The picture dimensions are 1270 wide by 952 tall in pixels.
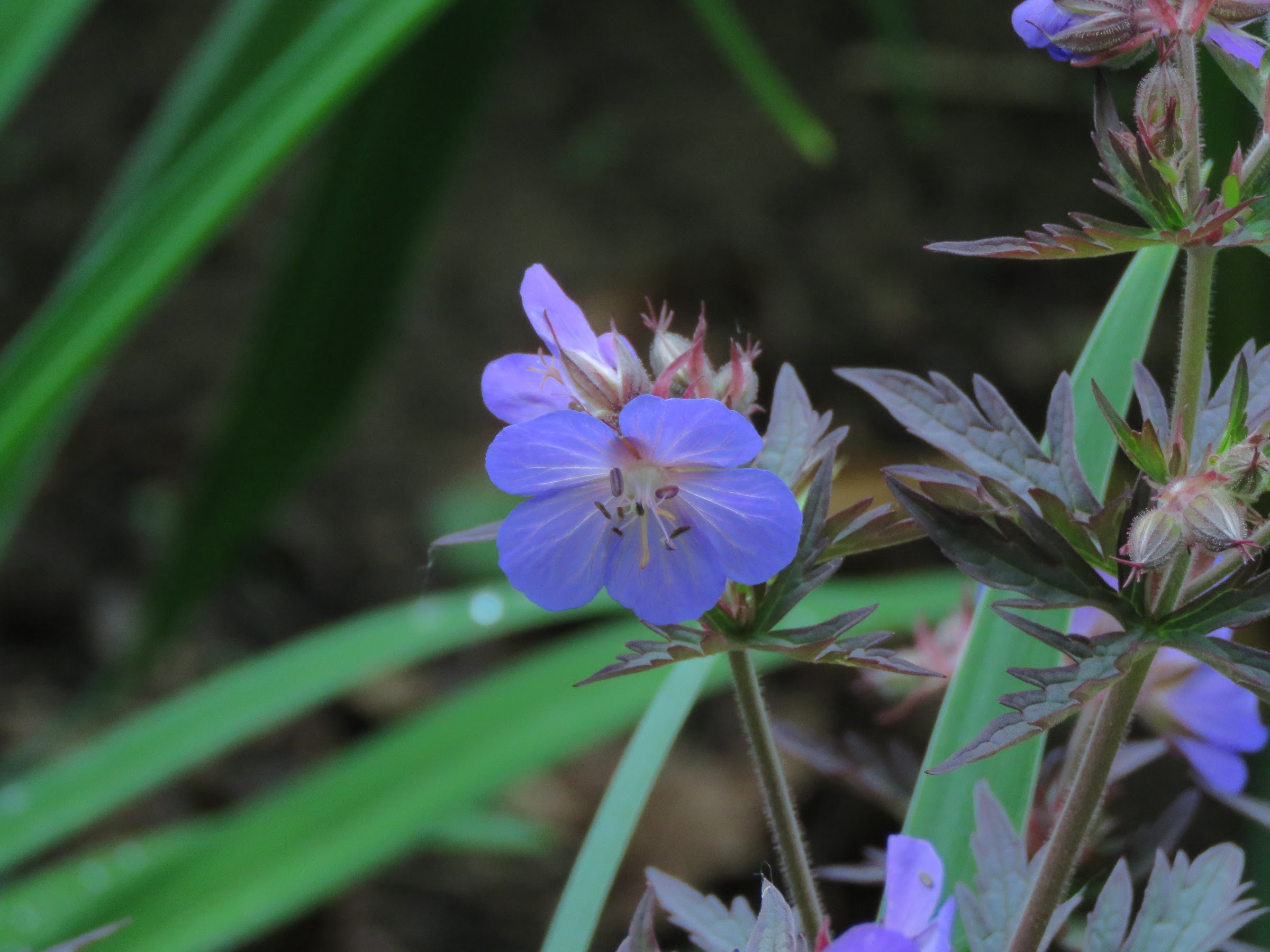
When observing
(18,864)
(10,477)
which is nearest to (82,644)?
(18,864)

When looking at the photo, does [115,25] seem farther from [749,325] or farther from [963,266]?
[963,266]

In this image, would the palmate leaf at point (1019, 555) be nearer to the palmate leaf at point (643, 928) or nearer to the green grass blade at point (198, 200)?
the palmate leaf at point (643, 928)

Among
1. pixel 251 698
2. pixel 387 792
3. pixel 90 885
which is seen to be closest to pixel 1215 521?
pixel 387 792

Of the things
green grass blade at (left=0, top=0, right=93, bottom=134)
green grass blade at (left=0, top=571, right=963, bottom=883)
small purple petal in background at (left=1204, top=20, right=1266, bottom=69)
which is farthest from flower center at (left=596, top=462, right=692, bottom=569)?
green grass blade at (left=0, top=0, right=93, bottom=134)

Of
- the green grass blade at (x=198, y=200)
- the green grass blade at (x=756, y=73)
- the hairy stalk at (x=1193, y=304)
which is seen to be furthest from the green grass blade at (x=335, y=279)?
the hairy stalk at (x=1193, y=304)

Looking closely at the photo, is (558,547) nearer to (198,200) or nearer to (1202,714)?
(1202,714)
